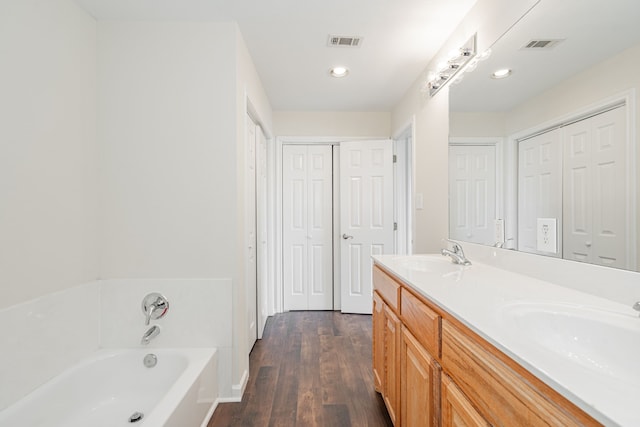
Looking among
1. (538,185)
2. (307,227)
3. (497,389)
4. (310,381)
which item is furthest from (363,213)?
(497,389)

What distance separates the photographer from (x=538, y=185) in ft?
4.17

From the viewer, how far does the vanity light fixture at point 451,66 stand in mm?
1690

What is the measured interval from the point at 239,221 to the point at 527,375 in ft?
5.29

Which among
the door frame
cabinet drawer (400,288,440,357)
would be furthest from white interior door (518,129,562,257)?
the door frame

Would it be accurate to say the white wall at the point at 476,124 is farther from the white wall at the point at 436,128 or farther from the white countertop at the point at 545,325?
the white countertop at the point at 545,325

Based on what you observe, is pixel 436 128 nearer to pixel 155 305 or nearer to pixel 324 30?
pixel 324 30

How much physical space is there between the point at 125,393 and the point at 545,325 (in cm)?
207

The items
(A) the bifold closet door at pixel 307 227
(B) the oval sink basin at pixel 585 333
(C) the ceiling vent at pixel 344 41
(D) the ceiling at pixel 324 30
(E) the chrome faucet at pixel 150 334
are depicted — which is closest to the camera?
(B) the oval sink basin at pixel 585 333

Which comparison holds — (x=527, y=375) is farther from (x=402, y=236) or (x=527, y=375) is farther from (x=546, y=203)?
(x=402, y=236)

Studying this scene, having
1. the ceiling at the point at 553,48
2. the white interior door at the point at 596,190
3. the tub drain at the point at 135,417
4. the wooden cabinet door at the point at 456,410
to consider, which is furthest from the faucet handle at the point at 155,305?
the ceiling at the point at 553,48

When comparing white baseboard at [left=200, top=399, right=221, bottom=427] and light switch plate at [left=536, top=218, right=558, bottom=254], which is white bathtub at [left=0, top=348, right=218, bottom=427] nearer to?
white baseboard at [left=200, top=399, right=221, bottom=427]

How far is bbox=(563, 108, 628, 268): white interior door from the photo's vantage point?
928 millimetres

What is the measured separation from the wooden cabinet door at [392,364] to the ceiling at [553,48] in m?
1.23

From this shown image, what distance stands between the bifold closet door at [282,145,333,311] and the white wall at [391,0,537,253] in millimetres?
1121
